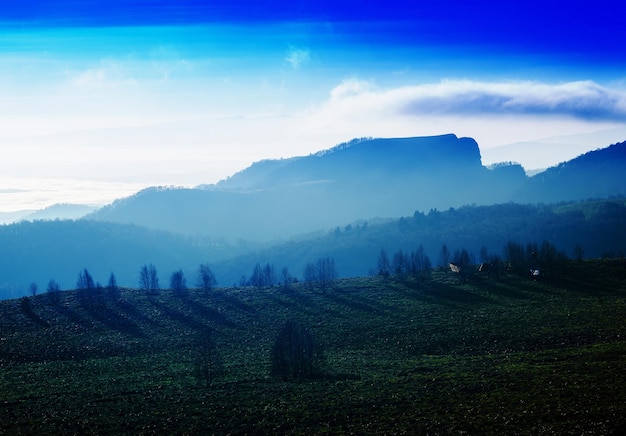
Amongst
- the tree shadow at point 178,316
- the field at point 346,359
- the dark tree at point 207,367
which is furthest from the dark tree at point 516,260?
the dark tree at point 207,367

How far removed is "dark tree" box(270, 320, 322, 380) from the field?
7.23 feet

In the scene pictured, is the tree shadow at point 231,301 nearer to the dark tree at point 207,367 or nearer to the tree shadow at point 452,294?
the dark tree at point 207,367

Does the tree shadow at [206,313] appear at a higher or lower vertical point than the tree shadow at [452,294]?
higher

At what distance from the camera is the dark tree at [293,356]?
174 feet

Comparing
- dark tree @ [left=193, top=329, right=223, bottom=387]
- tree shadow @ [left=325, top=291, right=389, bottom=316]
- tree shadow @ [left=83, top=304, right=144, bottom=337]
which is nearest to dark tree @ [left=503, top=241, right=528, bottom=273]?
tree shadow @ [left=325, top=291, right=389, bottom=316]

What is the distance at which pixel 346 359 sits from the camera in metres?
61.4

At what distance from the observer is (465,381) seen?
145ft

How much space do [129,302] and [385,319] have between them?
54.9m

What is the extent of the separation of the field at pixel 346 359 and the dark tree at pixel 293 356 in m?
2.20

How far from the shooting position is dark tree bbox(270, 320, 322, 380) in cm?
5297

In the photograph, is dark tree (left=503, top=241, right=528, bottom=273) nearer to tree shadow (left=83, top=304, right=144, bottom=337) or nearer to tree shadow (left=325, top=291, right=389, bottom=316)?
tree shadow (left=325, top=291, right=389, bottom=316)

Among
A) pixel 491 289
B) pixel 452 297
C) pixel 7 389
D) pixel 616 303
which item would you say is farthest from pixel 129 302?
pixel 616 303

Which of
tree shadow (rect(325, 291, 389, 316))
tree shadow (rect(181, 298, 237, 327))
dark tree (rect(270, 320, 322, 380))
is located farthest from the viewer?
tree shadow (rect(325, 291, 389, 316))

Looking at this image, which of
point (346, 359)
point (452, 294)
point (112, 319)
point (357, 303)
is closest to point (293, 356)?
point (346, 359)
